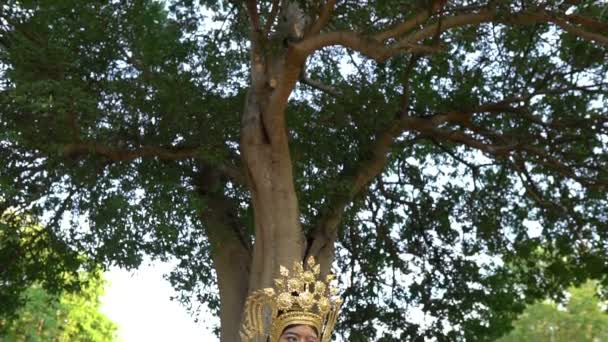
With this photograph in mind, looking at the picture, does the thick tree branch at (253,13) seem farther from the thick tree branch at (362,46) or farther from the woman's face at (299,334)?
the woman's face at (299,334)

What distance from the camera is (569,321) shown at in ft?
84.9

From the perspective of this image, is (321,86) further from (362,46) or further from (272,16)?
(362,46)

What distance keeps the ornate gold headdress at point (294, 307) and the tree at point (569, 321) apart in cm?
2072

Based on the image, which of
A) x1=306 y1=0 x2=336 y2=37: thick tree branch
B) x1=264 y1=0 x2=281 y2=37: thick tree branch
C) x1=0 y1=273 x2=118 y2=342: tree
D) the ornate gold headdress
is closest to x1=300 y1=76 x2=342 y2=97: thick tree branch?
x1=264 y1=0 x2=281 y2=37: thick tree branch

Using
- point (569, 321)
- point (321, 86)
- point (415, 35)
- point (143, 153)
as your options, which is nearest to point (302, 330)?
point (415, 35)

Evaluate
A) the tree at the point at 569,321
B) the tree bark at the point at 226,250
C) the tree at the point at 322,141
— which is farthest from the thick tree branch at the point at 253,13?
the tree at the point at 569,321

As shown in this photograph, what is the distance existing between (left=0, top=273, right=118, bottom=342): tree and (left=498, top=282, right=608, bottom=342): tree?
36.8ft

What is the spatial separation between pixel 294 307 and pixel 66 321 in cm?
1936

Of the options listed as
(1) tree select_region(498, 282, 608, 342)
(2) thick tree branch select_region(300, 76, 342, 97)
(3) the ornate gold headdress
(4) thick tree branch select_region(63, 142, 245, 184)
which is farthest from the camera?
(1) tree select_region(498, 282, 608, 342)

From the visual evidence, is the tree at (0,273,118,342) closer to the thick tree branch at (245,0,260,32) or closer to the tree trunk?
the tree trunk

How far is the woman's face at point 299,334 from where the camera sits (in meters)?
4.72

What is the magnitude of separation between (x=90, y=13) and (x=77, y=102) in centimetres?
115

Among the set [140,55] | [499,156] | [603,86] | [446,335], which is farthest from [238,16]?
[446,335]

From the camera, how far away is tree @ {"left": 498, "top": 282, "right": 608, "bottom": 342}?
2531 cm
